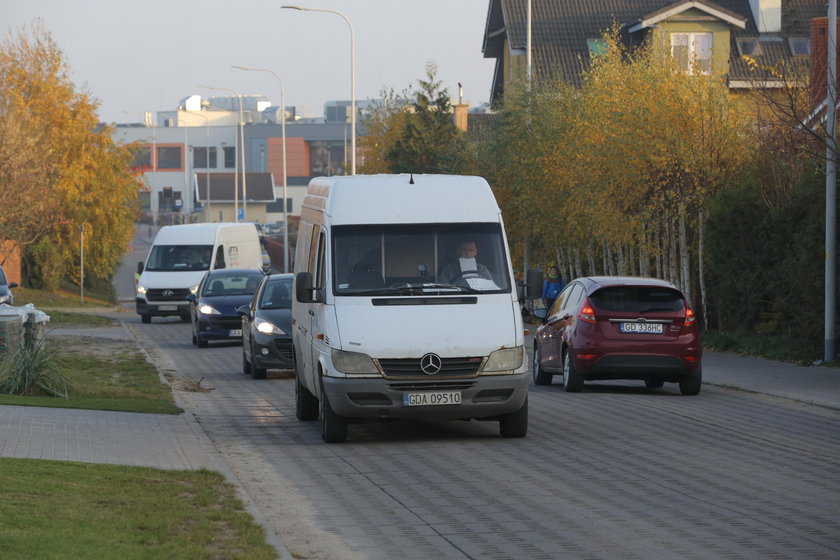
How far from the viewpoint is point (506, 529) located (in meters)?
8.91

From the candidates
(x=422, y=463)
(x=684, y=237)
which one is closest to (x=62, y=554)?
(x=422, y=463)

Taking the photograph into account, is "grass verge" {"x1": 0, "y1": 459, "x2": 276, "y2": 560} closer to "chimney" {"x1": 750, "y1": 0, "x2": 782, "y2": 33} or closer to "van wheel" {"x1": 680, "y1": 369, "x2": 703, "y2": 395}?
"van wheel" {"x1": 680, "y1": 369, "x2": 703, "y2": 395}

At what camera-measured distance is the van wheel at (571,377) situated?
19.0 metres

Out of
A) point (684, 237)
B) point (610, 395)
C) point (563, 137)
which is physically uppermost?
point (563, 137)

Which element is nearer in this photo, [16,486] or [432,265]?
[16,486]

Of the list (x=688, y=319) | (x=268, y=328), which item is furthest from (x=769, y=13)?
(x=688, y=319)

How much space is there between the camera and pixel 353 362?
42.8 feet

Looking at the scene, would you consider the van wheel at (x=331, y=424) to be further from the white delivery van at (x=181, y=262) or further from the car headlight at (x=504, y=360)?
the white delivery van at (x=181, y=262)

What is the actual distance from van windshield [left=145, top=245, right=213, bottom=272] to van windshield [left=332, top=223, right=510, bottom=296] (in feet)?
90.3

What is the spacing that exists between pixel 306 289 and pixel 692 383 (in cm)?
704

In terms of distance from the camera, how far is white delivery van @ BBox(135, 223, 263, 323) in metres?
40.3

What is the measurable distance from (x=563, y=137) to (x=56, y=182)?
82.5ft

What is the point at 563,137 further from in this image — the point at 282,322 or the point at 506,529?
the point at 506,529

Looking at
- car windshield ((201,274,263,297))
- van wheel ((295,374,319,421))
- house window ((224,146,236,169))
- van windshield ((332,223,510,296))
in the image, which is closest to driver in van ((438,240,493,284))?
van windshield ((332,223,510,296))
